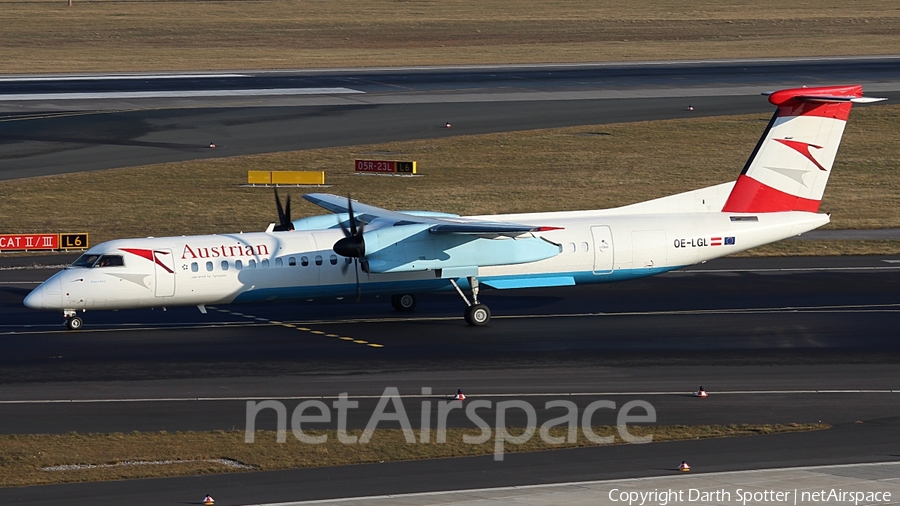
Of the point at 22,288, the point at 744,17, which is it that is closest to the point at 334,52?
the point at 744,17

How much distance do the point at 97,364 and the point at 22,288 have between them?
1028 cm

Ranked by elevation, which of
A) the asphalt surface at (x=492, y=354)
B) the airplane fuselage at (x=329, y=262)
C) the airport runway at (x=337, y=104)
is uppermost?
the airport runway at (x=337, y=104)

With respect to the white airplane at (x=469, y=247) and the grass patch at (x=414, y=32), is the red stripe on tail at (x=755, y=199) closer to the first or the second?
the white airplane at (x=469, y=247)

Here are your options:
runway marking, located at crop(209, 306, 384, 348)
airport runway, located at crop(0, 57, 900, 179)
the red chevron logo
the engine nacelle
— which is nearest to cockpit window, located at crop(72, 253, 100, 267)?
the red chevron logo

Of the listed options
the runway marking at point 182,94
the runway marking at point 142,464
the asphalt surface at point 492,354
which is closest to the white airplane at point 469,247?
the asphalt surface at point 492,354

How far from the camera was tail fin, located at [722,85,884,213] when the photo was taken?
3366 centimetres

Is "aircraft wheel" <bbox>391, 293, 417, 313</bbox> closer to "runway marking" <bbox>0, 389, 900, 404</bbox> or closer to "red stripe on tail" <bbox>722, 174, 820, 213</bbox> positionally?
"runway marking" <bbox>0, 389, 900, 404</bbox>

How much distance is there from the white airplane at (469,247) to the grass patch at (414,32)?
5200cm

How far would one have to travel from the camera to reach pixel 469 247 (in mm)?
31031

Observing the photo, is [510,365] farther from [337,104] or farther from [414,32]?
[414,32]

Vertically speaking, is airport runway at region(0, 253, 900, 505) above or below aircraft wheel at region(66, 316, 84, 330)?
below

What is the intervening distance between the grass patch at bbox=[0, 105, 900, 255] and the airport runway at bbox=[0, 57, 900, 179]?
Answer: 6.08ft

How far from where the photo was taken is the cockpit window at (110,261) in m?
29.7

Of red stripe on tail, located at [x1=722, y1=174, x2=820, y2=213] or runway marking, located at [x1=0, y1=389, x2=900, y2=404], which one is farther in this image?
red stripe on tail, located at [x1=722, y1=174, x2=820, y2=213]
